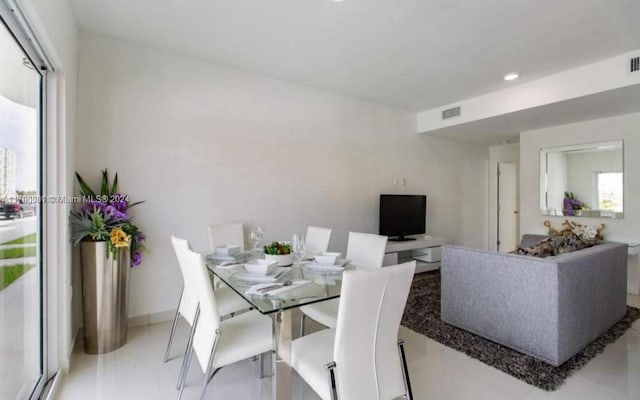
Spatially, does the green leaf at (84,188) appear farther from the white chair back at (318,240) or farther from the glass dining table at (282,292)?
the white chair back at (318,240)

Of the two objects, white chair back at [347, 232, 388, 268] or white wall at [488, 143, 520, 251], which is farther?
white wall at [488, 143, 520, 251]

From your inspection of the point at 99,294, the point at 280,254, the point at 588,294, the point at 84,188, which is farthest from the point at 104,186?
the point at 588,294

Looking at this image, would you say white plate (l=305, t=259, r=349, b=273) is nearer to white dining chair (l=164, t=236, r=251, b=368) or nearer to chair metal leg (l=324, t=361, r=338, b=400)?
white dining chair (l=164, t=236, r=251, b=368)

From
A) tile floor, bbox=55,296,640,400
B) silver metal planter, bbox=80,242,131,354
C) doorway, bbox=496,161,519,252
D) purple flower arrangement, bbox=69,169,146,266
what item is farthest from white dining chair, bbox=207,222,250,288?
doorway, bbox=496,161,519,252

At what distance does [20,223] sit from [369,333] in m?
1.95

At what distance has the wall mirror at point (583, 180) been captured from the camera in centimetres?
434

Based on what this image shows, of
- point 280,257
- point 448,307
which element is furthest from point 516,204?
point 280,257

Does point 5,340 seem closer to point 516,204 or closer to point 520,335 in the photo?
point 520,335

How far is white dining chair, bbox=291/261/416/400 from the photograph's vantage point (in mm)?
1305

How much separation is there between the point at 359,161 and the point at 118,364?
11.8ft

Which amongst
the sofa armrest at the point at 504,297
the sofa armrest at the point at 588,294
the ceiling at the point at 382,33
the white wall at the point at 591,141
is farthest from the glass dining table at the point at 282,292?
the white wall at the point at 591,141

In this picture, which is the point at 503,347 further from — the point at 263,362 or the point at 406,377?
the point at 263,362

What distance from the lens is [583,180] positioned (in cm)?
467

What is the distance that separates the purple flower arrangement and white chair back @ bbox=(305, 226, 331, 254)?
154cm
